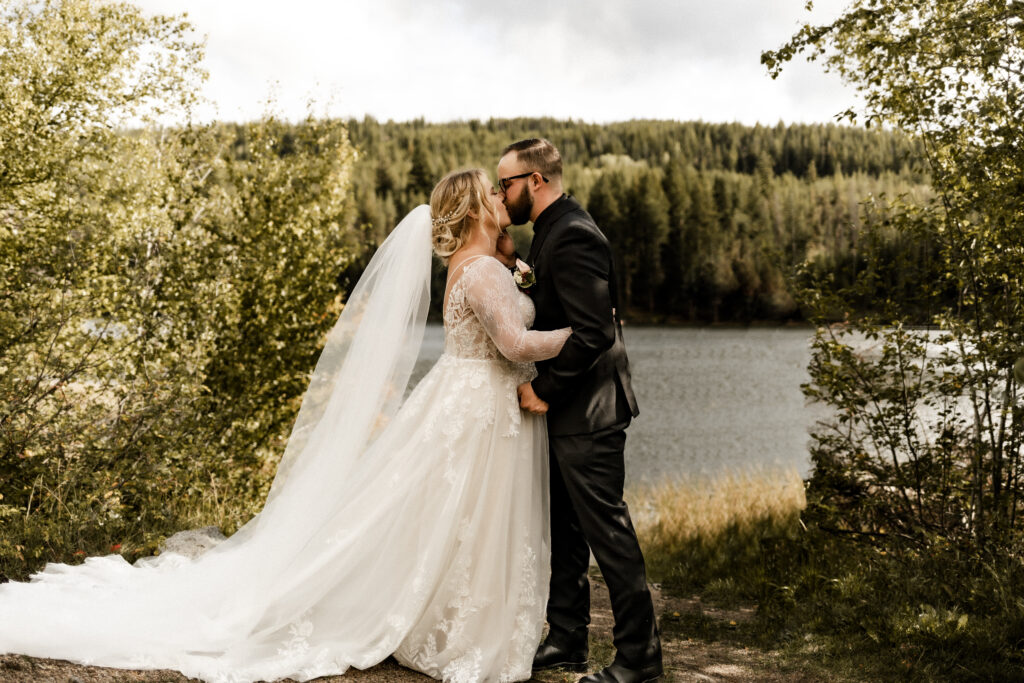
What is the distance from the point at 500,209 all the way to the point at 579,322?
30.5 inches

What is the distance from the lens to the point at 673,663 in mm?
4609

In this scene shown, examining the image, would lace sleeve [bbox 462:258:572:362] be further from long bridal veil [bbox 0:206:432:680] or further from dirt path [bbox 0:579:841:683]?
dirt path [bbox 0:579:841:683]

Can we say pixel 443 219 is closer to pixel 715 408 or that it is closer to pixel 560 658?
pixel 560 658

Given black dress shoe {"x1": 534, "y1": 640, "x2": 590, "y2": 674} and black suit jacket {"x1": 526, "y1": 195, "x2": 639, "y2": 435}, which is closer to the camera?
black suit jacket {"x1": 526, "y1": 195, "x2": 639, "y2": 435}

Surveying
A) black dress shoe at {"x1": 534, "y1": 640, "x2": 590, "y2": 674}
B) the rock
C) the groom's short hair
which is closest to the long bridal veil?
the rock

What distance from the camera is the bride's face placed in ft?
12.7

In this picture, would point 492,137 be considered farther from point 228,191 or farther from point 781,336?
point 228,191

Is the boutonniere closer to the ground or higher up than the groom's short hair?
closer to the ground

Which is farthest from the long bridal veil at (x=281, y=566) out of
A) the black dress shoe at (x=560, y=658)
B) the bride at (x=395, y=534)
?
the black dress shoe at (x=560, y=658)

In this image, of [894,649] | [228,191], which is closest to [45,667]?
[894,649]

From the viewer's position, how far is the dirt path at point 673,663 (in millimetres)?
3205

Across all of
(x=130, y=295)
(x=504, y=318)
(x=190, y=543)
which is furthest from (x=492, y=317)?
(x=130, y=295)

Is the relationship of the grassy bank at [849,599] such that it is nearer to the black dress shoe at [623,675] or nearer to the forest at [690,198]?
the black dress shoe at [623,675]

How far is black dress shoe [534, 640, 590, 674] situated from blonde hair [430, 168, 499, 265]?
81.6 inches
